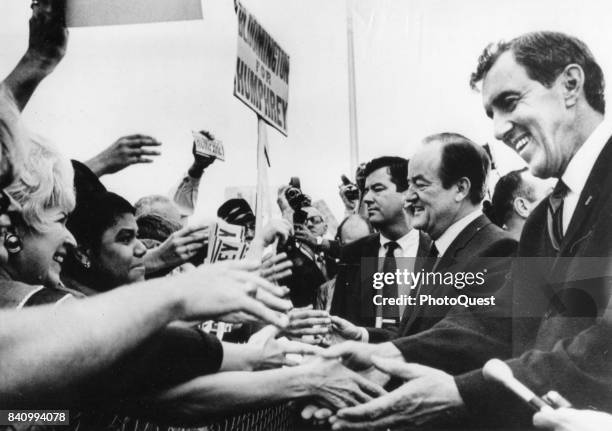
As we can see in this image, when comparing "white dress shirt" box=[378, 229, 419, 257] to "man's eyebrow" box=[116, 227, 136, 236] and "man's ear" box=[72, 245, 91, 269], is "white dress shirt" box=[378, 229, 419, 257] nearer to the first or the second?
"man's eyebrow" box=[116, 227, 136, 236]

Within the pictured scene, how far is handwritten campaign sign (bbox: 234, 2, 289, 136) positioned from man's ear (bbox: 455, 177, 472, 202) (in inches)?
30.4

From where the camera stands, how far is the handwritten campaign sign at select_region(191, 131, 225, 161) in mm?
2750

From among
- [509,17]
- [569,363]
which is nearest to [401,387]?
[569,363]

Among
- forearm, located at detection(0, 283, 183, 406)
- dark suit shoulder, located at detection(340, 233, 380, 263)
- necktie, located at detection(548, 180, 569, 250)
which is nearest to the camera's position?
forearm, located at detection(0, 283, 183, 406)

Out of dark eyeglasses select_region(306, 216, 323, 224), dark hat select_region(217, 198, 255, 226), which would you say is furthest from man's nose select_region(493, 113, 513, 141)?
dark hat select_region(217, 198, 255, 226)

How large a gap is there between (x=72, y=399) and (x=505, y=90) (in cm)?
206

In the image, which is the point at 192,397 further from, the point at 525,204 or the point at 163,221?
the point at 525,204

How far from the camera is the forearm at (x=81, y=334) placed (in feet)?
7.06

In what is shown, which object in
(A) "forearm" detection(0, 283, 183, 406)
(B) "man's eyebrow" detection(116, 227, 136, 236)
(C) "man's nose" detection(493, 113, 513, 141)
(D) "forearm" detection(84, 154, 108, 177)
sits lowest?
(A) "forearm" detection(0, 283, 183, 406)

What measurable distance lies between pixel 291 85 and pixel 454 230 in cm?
93

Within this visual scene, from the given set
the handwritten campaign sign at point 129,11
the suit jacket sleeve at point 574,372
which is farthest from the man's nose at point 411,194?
the handwritten campaign sign at point 129,11

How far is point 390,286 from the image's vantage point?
2.63 m

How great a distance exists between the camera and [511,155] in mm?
2566

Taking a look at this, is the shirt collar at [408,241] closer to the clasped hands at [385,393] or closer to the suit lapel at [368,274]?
the suit lapel at [368,274]
